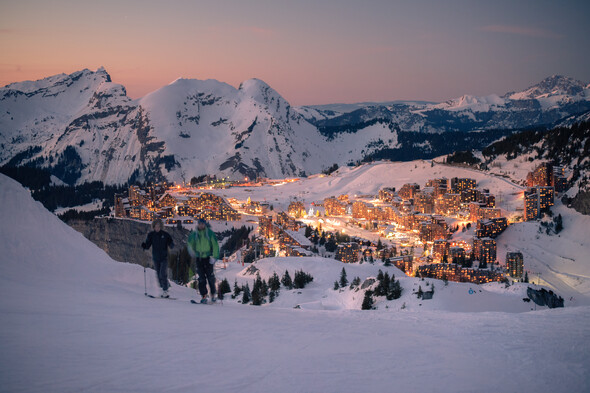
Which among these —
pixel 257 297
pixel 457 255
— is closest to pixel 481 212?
pixel 457 255

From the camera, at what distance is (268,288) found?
39.4 meters

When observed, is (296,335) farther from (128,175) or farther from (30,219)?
(128,175)

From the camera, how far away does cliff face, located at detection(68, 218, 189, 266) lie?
8069 cm

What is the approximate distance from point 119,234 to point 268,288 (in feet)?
198

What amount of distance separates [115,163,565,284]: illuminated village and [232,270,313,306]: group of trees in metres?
9.11

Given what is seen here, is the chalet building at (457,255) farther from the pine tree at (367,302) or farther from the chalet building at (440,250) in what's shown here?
the pine tree at (367,302)

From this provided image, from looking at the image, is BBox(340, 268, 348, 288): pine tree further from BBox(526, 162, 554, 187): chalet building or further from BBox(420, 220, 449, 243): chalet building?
BBox(526, 162, 554, 187): chalet building

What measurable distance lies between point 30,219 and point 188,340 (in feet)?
27.4

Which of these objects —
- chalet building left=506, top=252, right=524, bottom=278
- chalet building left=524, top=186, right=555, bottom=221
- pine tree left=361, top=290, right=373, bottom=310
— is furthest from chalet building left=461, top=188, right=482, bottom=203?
pine tree left=361, top=290, right=373, bottom=310

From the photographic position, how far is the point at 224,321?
310 inches

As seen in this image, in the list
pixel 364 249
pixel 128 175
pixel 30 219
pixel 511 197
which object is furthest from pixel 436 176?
pixel 128 175

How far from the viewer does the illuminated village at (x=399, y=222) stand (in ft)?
178

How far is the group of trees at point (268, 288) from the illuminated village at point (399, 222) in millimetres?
9114

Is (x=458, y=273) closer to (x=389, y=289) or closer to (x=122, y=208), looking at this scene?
(x=389, y=289)
